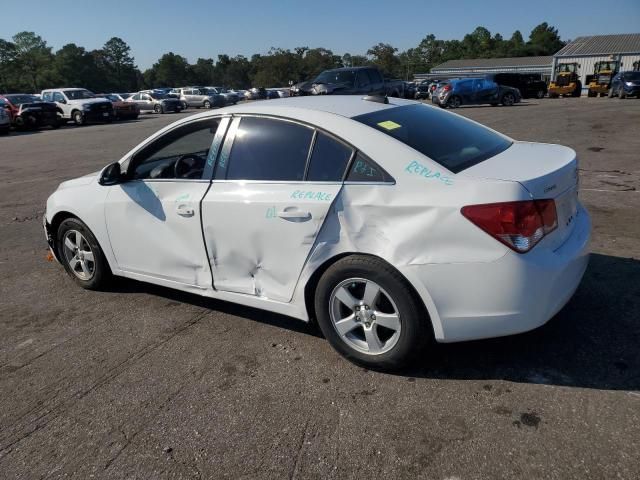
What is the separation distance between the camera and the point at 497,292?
8.69 feet

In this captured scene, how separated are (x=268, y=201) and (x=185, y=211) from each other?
74 cm

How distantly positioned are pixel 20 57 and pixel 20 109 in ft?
294

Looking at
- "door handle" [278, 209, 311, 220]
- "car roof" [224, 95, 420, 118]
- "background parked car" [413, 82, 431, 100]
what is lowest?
"background parked car" [413, 82, 431, 100]

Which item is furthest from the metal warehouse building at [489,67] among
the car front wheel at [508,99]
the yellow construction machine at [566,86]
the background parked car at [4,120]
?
the background parked car at [4,120]

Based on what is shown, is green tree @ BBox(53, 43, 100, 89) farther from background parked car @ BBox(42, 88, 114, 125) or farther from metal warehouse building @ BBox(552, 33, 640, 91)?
metal warehouse building @ BBox(552, 33, 640, 91)

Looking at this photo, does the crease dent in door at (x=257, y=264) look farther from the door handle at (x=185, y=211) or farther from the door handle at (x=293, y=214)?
the door handle at (x=185, y=211)

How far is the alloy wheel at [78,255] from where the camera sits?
4.52 meters

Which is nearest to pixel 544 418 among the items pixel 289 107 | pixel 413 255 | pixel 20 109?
pixel 413 255

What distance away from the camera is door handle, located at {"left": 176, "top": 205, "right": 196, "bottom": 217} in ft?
11.8

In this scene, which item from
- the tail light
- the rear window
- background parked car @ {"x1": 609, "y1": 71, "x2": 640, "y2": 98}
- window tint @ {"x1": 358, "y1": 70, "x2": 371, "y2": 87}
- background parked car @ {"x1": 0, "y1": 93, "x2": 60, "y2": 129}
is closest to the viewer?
the tail light

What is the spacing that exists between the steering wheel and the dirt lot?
3.62 feet

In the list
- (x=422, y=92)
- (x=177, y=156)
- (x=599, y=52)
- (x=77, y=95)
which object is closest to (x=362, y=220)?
(x=177, y=156)

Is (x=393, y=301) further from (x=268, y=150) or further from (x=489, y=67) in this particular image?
Answer: (x=489, y=67)

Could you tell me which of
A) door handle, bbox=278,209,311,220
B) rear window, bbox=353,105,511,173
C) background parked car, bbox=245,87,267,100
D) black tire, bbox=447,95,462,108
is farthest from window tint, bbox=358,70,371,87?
background parked car, bbox=245,87,267,100
